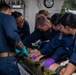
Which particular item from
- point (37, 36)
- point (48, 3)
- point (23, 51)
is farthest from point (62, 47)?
point (48, 3)

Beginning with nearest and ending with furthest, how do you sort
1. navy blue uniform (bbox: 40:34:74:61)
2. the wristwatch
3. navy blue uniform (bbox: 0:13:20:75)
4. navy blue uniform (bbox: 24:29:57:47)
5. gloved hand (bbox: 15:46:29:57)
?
navy blue uniform (bbox: 40:34:74:61)
navy blue uniform (bbox: 0:13:20:75)
gloved hand (bbox: 15:46:29:57)
navy blue uniform (bbox: 24:29:57:47)
the wristwatch

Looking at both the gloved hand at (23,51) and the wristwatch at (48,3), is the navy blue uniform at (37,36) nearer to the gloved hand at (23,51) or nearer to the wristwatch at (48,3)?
Answer: the gloved hand at (23,51)

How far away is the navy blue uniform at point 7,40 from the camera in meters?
2.38

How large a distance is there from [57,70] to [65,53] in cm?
31

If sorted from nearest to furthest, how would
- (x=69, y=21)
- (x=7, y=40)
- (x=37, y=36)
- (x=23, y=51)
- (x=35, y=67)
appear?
(x=69, y=21) < (x=35, y=67) < (x=7, y=40) < (x=23, y=51) < (x=37, y=36)

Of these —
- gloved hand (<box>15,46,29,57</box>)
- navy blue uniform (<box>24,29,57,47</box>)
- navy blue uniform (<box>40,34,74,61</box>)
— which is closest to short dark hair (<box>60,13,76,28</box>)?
navy blue uniform (<box>40,34,74,61</box>)

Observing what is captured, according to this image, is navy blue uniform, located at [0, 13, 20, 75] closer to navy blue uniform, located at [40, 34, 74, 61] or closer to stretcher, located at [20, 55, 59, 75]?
stretcher, located at [20, 55, 59, 75]

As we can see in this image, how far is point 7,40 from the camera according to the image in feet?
8.06

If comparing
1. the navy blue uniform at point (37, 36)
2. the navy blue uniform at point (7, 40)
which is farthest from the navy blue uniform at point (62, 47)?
the navy blue uniform at point (37, 36)

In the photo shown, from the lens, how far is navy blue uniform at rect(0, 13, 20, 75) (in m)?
2.38

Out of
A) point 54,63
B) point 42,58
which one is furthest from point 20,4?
point 54,63

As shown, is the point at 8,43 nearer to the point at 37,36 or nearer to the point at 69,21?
the point at 69,21

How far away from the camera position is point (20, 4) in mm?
5301

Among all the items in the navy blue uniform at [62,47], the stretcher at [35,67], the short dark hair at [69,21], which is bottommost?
the stretcher at [35,67]
